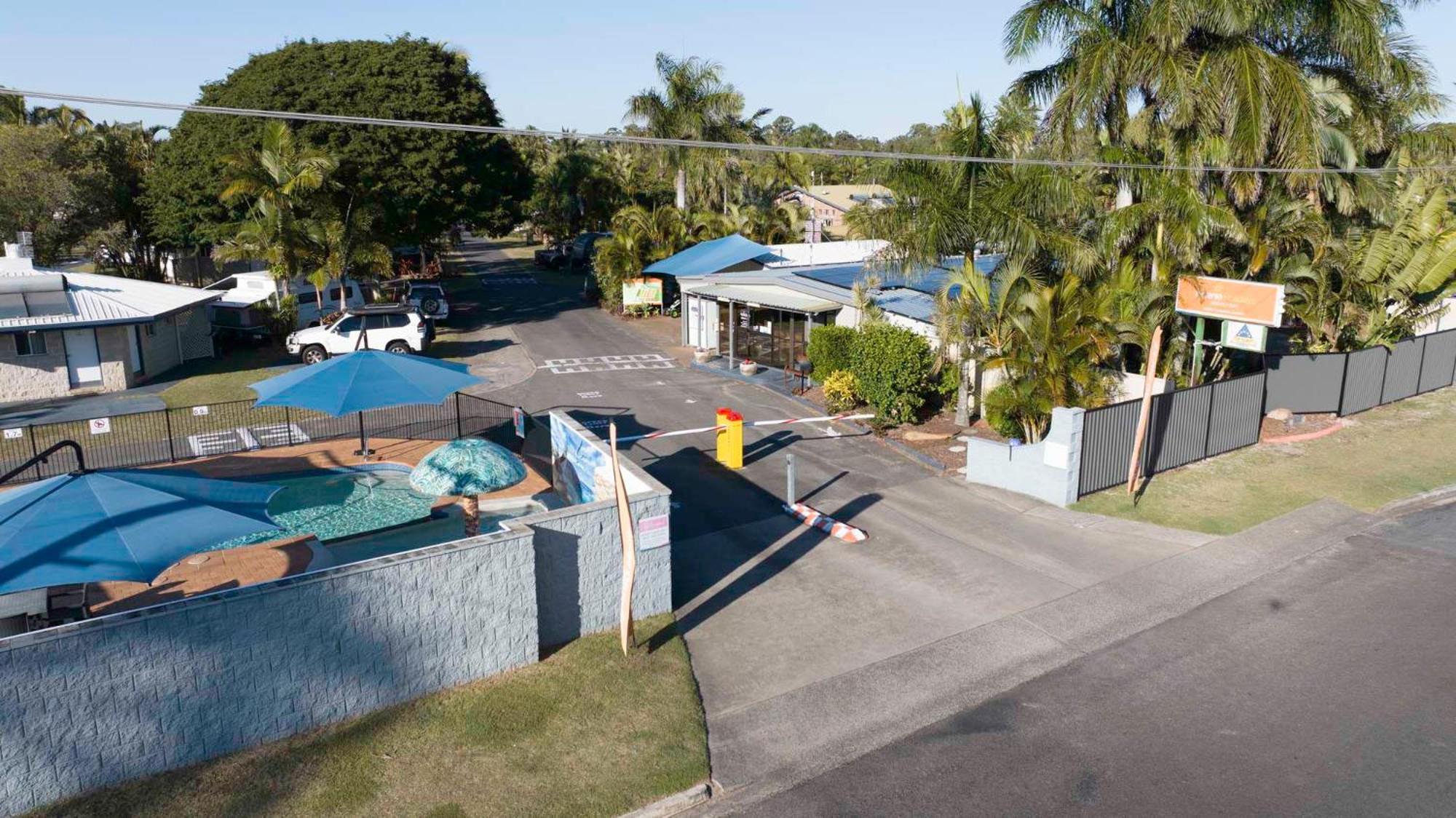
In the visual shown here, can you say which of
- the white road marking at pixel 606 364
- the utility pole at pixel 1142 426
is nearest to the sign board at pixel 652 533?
the utility pole at pixel 1142 426

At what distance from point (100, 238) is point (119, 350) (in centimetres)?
1846

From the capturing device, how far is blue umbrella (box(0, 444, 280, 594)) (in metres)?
8.62

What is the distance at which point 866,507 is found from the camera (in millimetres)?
16641

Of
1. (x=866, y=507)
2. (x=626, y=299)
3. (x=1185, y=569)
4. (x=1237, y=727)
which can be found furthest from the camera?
(x=626, y=299)

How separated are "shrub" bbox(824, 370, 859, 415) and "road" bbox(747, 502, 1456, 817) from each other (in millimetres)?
10626

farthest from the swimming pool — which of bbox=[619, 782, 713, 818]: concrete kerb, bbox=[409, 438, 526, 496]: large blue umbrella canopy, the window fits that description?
the window

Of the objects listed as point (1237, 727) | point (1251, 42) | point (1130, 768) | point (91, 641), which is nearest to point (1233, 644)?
point (1237, 727)

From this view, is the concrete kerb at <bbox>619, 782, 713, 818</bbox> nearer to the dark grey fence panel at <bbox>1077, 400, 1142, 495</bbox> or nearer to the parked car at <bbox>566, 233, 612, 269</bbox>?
the dark grey fence panel at <bbox>1077, 400, 1142, 495</bbox>

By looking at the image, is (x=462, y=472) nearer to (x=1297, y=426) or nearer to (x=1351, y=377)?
(x=1297, y=426)

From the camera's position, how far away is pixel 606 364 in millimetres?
29953

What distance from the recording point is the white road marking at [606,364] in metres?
29.0

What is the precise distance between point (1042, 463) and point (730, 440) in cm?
566

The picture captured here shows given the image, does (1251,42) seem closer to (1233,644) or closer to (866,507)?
(866,507)

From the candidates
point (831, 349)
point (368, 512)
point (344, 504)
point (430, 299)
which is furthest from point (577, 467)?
point (430, 299)
